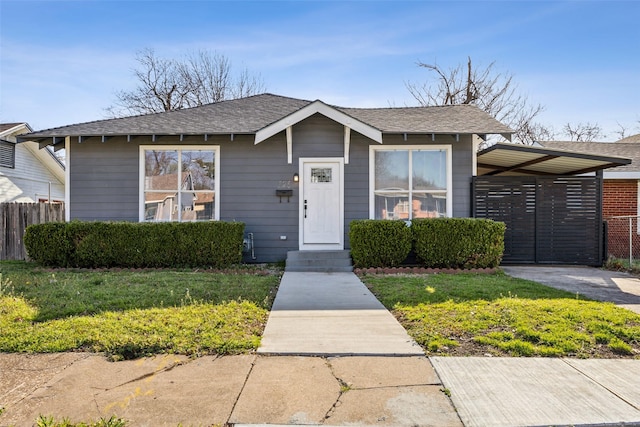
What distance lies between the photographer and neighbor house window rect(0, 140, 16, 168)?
47.6 feet

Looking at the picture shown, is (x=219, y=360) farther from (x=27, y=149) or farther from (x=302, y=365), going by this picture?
(x=27, y=149)

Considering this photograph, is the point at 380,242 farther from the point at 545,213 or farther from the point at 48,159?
the point at 48,159

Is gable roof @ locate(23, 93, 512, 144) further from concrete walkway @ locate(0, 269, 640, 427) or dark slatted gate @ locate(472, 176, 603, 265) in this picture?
concrete walkway @ locate(0, 269, 640, 427)

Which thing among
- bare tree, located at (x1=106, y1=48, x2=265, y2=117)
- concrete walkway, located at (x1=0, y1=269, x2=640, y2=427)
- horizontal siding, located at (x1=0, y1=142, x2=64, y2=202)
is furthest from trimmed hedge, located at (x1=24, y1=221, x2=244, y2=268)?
bare tree, located at (x1=106, y1=48, x2=265, y2=117)

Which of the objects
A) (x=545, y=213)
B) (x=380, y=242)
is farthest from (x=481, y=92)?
(x=380, y=242)

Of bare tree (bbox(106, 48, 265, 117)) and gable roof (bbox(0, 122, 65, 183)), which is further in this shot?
bare tree (bbox(106, 48, 265, 117))

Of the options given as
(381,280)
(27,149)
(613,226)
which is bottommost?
(381,280)

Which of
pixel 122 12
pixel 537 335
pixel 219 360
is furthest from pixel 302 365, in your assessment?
pixel 122 12

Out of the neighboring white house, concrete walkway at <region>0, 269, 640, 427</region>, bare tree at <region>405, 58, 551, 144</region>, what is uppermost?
bare tree at <region>405, 58, 551, 144</region>

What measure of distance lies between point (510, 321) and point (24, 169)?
19.2 metres

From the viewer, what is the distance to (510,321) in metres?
3.98

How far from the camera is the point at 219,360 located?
304cm

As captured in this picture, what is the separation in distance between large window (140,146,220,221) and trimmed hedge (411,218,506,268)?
493cm

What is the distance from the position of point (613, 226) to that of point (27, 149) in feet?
74.7
